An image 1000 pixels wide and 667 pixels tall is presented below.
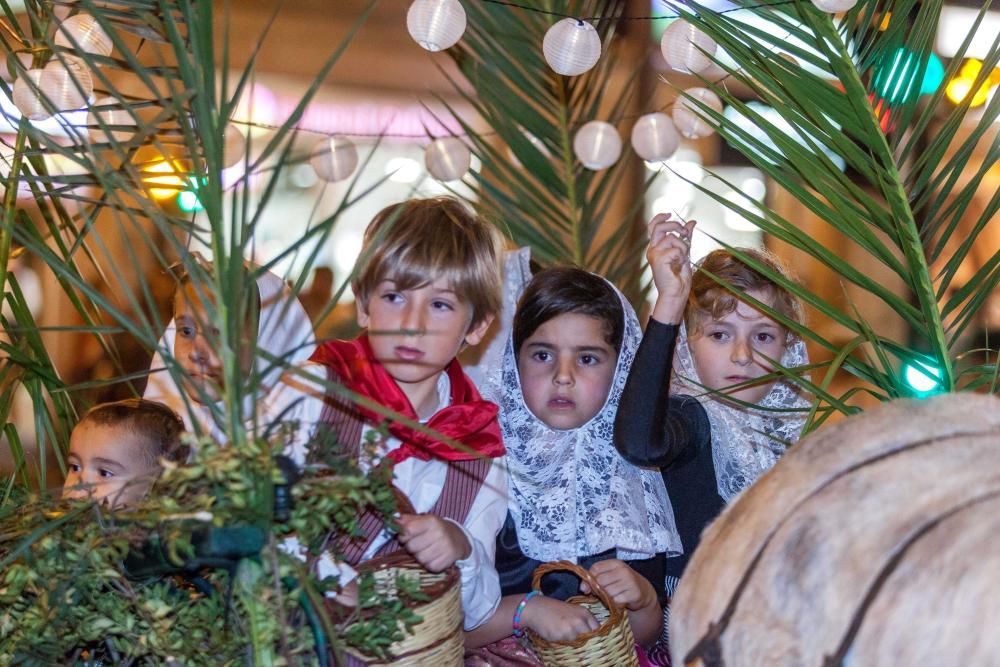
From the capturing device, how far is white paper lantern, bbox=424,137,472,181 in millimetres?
2602

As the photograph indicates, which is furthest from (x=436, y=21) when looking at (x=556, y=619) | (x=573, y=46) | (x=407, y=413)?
(x=556, y=619)

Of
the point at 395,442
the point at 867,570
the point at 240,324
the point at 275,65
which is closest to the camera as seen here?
the point at 867,570

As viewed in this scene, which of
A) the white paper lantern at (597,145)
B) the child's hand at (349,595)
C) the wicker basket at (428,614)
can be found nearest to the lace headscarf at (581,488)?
the wicker basket at (428,614)

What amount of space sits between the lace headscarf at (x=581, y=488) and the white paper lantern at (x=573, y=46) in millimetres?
520

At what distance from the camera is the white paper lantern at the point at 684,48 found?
2.32 metres

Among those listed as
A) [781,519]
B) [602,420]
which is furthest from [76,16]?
[781,519]

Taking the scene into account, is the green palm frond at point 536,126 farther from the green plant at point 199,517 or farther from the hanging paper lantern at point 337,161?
the green plant at point 199,517

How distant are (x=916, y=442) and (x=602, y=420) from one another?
1.20 metres

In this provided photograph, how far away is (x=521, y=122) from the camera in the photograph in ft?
9.14

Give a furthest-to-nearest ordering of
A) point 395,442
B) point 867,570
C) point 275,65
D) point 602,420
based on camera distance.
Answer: point 275,65 < point 602,420 < point 395,442 < point 867,570

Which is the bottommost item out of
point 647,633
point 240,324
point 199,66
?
point 647,633

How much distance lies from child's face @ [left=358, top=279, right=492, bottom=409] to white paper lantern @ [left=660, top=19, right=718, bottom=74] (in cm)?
85

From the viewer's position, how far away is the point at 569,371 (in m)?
2.00

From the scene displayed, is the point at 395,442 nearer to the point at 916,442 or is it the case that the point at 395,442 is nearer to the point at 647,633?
the point at 647,633
